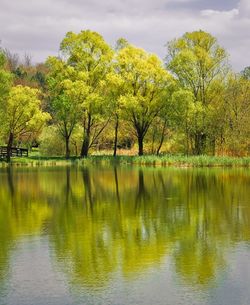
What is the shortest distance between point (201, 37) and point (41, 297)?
57.3 metres

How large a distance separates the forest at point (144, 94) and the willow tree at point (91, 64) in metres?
0.12

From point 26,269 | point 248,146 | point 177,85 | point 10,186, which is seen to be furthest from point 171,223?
point 177,85

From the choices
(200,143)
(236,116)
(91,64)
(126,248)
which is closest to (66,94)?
(91,64)

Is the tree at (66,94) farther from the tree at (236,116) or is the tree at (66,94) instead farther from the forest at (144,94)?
the tree at (236,116)

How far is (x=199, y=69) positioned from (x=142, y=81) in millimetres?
7001

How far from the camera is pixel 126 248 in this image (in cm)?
1467

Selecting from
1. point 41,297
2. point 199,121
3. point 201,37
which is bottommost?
point 41,297

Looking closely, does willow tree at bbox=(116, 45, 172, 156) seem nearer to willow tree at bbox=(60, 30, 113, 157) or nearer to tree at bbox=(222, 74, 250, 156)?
willow tree at bbox=(60, 30, 113, 157)

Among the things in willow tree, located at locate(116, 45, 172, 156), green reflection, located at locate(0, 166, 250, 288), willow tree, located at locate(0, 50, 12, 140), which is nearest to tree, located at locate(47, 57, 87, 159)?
willow tree, located at locate(116, 45, 172, 156)

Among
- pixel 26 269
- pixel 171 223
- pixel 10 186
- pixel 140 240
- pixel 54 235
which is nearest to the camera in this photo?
pixel 26 269

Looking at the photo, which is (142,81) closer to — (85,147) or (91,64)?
(91,64)

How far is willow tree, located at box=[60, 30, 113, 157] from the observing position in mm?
64125

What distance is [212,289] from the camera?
10.8 meters

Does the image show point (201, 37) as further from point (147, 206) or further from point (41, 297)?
point (41, 297)
